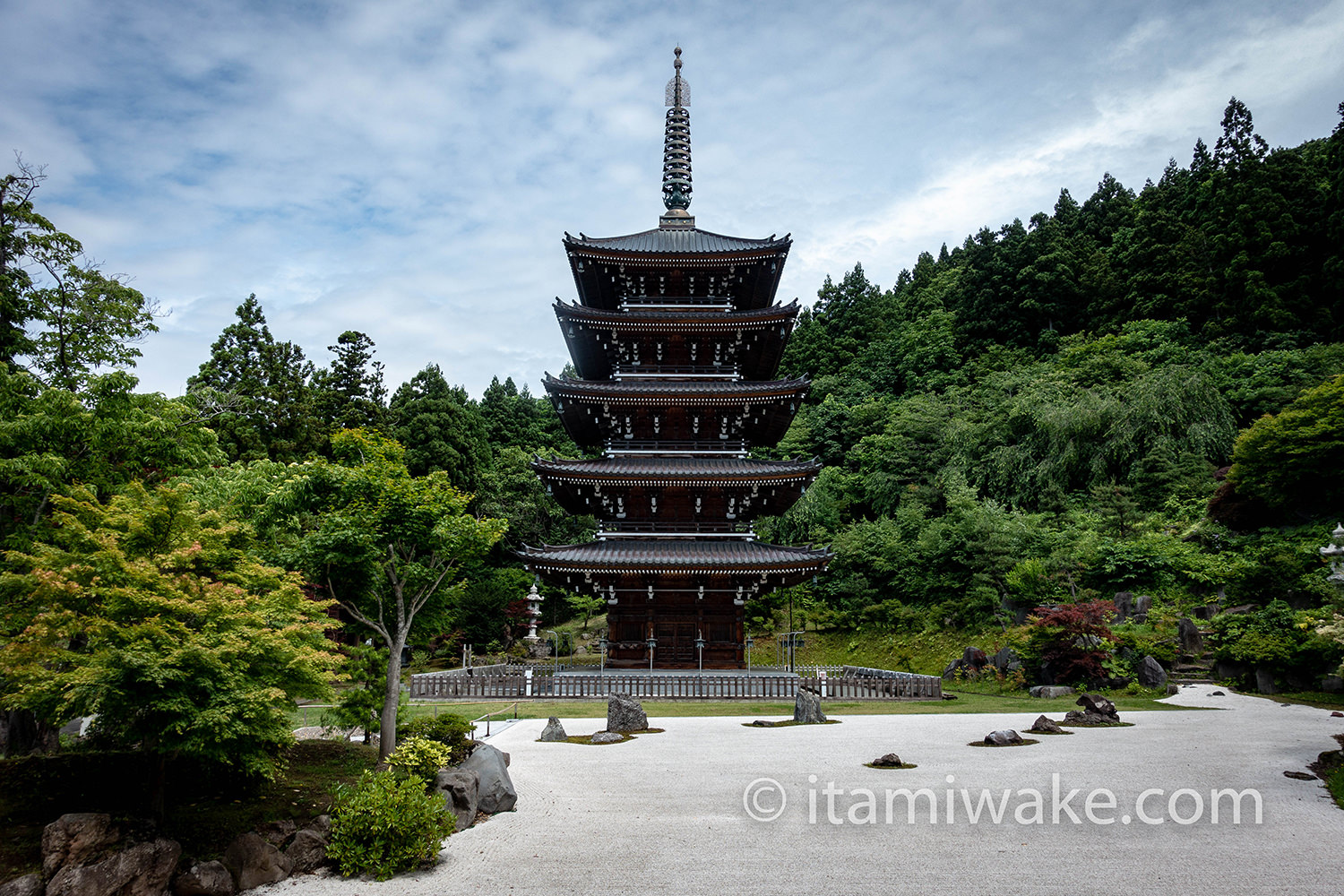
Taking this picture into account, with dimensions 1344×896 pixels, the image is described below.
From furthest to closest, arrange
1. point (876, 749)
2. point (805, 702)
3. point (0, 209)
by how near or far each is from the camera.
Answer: point (805, 702) → point (876, 749) → point (0, 209)

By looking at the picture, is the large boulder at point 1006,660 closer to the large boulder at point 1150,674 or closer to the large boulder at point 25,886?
the large boulder at point 1150,674

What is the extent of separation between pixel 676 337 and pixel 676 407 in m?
2.87

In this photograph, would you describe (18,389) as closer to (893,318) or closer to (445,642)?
(445,642)

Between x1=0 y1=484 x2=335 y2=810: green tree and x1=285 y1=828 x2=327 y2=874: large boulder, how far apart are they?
1074 mm

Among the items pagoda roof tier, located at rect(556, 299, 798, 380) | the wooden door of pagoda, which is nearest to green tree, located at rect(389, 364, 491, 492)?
pagoda roof tier, located at rect(556, 299, 798, 380)

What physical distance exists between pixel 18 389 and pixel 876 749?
48.8 feet

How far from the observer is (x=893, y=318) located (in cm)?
6419

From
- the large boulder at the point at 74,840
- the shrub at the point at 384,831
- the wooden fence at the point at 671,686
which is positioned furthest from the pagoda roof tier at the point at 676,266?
the large boulder at the point at 74,840

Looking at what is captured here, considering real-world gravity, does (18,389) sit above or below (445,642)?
above

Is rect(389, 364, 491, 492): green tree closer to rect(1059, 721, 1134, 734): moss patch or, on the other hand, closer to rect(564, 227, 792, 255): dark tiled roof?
rect(564, 227, 792, 255): dark tiled roof

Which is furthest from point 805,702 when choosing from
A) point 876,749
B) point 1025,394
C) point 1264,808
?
point 1025,394

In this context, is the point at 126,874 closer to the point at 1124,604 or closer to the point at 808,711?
the point at 808,711

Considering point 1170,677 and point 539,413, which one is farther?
point 539,413

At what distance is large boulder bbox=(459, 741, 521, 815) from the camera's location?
9547mm
